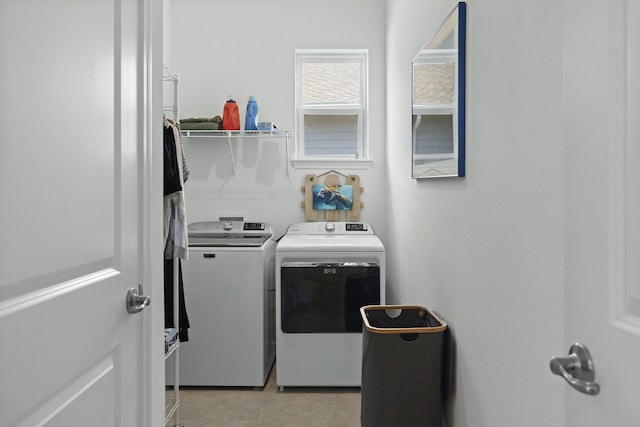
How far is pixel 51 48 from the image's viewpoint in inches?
34.6

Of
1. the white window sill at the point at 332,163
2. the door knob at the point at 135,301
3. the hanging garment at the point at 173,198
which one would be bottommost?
the door knob at the point at 135,301

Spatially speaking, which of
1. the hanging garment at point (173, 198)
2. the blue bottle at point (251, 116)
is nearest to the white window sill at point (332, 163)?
the blue bottle at point (251, 116)

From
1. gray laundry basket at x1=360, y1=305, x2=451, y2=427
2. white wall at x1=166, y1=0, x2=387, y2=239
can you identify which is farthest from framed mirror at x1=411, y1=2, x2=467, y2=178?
white wall at x1=166, y1=0, x2=387, y2=239

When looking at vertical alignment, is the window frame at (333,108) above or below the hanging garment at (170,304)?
above

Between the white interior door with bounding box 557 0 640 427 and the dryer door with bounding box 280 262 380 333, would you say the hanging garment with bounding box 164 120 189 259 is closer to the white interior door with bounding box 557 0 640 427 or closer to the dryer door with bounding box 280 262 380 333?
the dryer door with bounding box 280 262 380 333

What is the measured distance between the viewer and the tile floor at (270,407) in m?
2.44

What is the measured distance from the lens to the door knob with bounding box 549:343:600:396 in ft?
2.24

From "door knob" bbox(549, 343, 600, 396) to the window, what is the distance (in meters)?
2.90

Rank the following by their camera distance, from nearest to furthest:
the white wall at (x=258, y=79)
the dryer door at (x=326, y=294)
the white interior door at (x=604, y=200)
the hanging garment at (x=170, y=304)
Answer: the white interior door at (x=604, y=200)
the hanging garment at (x=170, y=304)
the dryer door at (x=326, y=294)
the white wall at (x=258, y=79)

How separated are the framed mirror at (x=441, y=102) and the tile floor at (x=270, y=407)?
54.2 inches

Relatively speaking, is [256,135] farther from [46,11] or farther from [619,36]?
[619,36]

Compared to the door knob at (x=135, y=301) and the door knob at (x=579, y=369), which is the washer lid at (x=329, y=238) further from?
the door knob at (x=579, y=369)

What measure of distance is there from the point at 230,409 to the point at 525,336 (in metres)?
1.92

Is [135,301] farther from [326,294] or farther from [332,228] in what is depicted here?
[332,228]
